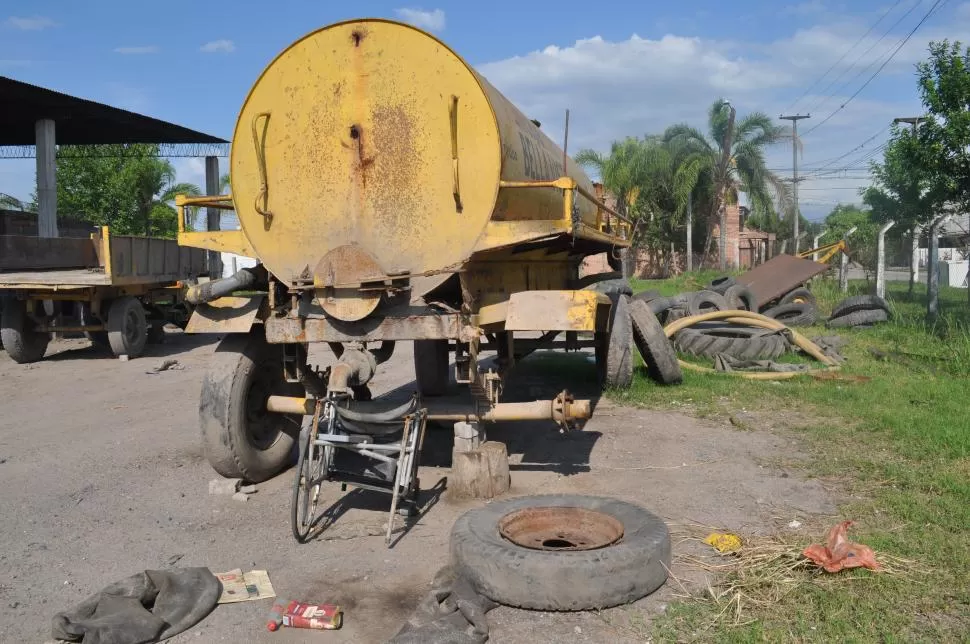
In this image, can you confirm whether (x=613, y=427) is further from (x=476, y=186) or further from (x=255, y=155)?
(x=255, y=155)

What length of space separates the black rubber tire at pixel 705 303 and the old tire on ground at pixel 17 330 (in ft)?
35.5

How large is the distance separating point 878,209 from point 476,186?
1111 inches

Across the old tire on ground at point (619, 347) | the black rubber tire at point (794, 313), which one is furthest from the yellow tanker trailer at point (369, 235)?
the black rubber tire at point (794, 313)

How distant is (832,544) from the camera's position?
3.98 m

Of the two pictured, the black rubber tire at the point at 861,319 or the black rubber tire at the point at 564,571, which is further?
the black rubber tire at the point at 861,319

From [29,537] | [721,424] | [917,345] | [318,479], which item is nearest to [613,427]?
[721,424]

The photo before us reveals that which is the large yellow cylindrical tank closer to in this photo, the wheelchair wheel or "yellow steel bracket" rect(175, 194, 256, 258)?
"yellow steel bracket" rect(175, 194, 256, 258)

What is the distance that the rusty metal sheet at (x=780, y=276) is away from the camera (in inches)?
643

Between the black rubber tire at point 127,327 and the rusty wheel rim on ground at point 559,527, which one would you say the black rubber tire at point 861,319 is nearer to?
the rusty wheel rim on ground at point 559,527

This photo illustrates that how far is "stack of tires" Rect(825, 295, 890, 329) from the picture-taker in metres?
14.0

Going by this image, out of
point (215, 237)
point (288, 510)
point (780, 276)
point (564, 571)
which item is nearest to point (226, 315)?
point (215, 237)

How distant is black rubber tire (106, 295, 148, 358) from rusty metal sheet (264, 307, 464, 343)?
853 centimetres

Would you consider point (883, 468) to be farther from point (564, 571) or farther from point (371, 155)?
point (371, 155)

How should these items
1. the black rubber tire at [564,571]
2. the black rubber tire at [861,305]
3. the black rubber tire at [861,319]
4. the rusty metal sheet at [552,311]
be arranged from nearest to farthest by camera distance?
the black rubber tire at [564,571] < the rusty metal sheet at [552,311] < the black rubber tire at [861,319] < the black rubber tire at [861,305]
